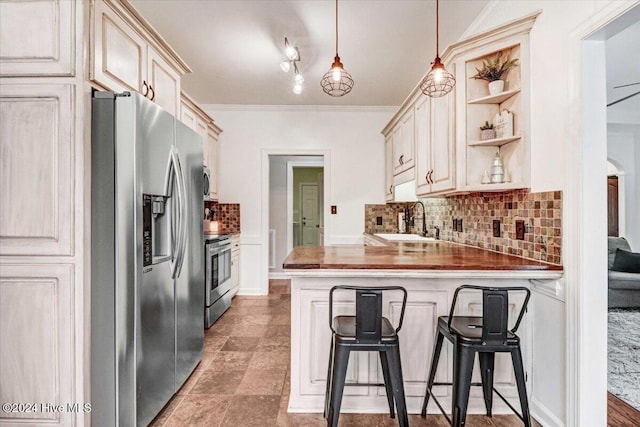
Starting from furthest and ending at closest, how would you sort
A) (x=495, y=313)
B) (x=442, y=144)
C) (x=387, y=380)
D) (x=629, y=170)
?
1. (x=629, y=170)
2. (x=442, y=144)
3. (x=387, y=380)
4. (x=495, y=313)

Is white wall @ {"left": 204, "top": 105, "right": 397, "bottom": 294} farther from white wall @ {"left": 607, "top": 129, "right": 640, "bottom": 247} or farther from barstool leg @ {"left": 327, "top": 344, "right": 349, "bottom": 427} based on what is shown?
white wall @ {"left": 607, "top": 129, "right": 640, "bottom": 247}

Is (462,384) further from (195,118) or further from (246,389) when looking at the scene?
(195,118)

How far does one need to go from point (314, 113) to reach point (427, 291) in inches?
137

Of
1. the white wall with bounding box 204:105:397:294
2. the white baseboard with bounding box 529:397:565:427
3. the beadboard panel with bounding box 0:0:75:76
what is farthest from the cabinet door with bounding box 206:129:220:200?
the white baseboard with bounding box 529:397:565:427

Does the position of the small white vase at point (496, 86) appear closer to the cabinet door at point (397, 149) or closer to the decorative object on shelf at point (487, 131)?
the decorative object on shelf at point (487, 131)

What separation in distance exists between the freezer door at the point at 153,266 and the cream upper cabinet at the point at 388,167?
3.02 meters

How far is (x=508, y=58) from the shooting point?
217 cm

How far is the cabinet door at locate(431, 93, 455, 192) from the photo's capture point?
2.46 m

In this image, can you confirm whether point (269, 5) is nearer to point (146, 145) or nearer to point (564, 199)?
point (146, 145)

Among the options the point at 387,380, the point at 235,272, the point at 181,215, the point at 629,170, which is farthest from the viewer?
the point at 629,170

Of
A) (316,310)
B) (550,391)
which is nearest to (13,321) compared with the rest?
(316,310)

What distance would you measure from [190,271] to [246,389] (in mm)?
893

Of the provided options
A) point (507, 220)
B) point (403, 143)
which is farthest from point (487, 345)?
point (403, 143)

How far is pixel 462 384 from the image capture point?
5.20ft
